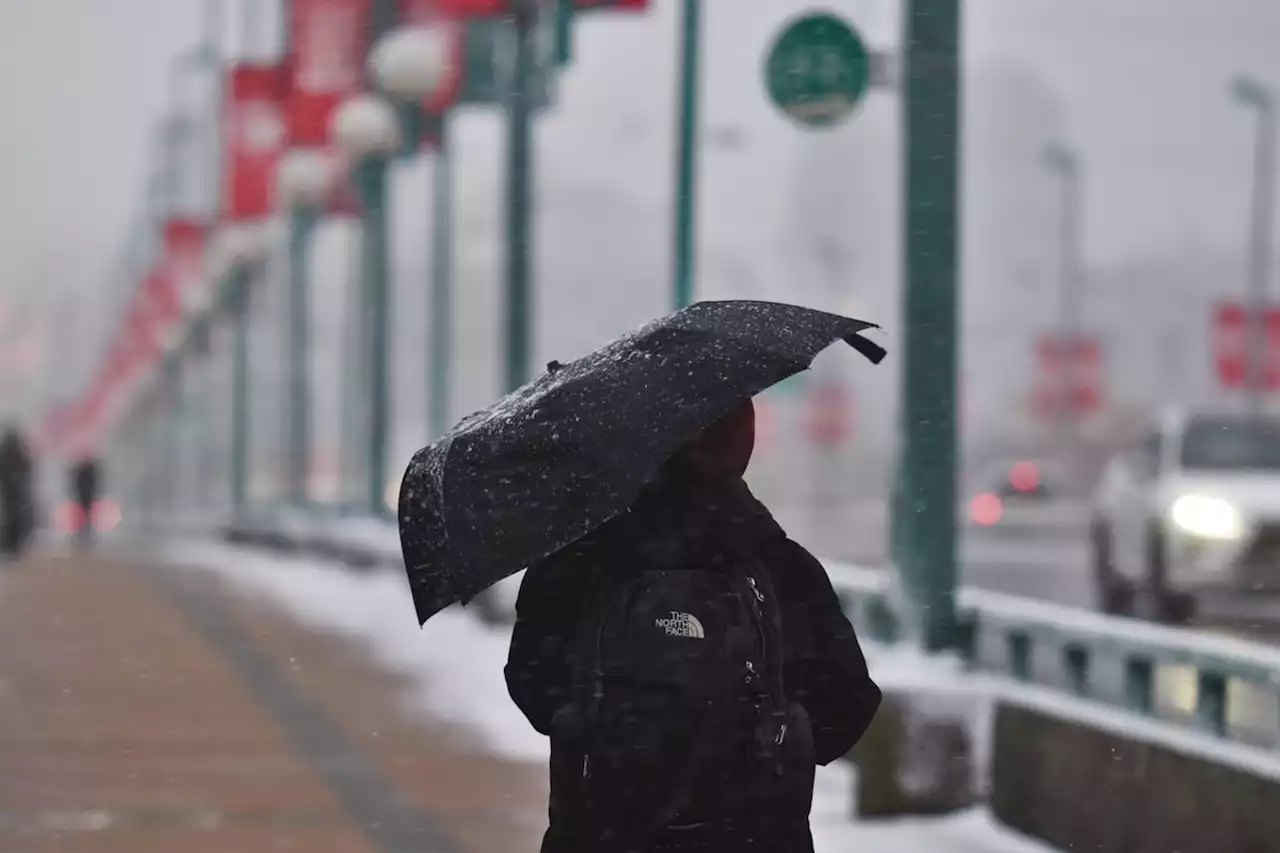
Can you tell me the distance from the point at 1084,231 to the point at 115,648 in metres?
133

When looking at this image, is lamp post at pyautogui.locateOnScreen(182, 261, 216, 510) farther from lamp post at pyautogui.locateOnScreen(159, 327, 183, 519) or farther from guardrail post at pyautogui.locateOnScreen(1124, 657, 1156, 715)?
guardrail post at pyautogui.locateOnScreen(1124, 657, 1156, 715)

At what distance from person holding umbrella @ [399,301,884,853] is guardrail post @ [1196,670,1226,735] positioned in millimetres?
5005

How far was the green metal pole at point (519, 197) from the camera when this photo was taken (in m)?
20.3

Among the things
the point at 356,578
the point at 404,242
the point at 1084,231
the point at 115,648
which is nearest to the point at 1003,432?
the point at 1084,231

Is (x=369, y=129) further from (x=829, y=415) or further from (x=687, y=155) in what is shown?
(x=829, y=415)

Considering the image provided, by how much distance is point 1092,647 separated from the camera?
33.0 feet

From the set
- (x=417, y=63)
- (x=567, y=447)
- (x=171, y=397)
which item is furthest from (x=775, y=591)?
(x=171, y=397)

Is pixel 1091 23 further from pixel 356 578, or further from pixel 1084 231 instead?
pixel 356 578

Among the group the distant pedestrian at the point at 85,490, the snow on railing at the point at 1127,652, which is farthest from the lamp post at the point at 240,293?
the snow on railing at the point at 1127,652

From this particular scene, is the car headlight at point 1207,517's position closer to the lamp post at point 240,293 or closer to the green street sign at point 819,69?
the green street sign at point 819,69

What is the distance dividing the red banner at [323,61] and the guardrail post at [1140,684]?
18438 mm

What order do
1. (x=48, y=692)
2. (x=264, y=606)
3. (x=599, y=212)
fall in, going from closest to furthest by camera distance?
(x=48, y=692)
(x=264, y=606)
(x=599, y=212)

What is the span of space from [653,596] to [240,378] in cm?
5027

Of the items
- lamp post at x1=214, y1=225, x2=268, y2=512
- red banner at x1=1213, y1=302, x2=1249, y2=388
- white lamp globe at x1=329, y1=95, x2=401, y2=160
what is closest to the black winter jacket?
Answer: white lamp globe at x1=329, y1=95, x2=401, y2=160
